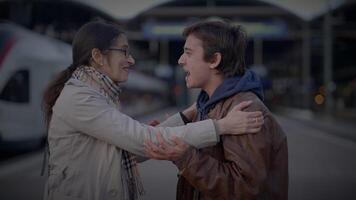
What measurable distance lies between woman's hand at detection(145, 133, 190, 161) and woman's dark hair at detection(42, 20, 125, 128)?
1.60 feet

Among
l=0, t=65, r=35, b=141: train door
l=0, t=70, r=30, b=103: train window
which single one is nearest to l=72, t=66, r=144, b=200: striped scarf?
l=0, t=65, r=35, b=141: train door

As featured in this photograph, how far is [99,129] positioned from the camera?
2184 mm

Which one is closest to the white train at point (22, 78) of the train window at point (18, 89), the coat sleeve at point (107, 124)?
the train window at point (18, 89)

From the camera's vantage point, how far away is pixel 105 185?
7.31ft

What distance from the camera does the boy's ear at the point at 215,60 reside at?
221cm

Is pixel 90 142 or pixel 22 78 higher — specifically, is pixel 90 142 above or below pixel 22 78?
below

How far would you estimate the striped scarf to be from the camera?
2.32 meters

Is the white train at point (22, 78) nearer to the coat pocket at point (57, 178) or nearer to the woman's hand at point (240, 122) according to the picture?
the coat pocket at point (57, 178)

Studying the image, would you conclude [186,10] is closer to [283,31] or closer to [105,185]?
[283,31]

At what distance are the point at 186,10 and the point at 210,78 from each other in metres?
32.2

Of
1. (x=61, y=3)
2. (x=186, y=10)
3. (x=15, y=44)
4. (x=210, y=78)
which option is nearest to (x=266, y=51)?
(x=186, y=10)

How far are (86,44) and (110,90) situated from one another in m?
0.21

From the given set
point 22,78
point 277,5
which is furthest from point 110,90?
point 277,5

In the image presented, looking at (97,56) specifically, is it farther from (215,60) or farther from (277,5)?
(277,5)
